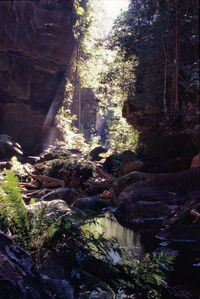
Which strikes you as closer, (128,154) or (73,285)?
(73,285)

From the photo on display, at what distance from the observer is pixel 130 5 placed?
11250mm

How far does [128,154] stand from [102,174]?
247cm

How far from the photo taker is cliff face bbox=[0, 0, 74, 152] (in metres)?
14.9

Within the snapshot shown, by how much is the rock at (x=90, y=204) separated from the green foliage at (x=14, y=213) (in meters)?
4.05

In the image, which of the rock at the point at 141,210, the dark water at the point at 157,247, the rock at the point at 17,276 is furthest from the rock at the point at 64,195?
the rock at the point at 17,276

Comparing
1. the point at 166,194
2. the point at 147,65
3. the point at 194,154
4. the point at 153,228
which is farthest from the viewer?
the point at 194,154

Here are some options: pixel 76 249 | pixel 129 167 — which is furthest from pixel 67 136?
pixel 76 249

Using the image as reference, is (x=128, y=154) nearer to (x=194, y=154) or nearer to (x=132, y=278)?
(x=194, y=154)

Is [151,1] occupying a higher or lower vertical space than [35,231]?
higher

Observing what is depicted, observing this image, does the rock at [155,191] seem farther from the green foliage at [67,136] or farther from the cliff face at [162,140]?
the green foliage at [67,136]

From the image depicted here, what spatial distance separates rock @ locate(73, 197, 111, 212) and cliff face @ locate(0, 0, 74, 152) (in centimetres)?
1097

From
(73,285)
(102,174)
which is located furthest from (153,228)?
(102,174)

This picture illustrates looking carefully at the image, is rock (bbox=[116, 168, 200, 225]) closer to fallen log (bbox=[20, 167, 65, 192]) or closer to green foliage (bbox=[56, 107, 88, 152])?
fallen log (bbox=[20, 167, 65, 192])

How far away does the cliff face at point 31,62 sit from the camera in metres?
14.9
